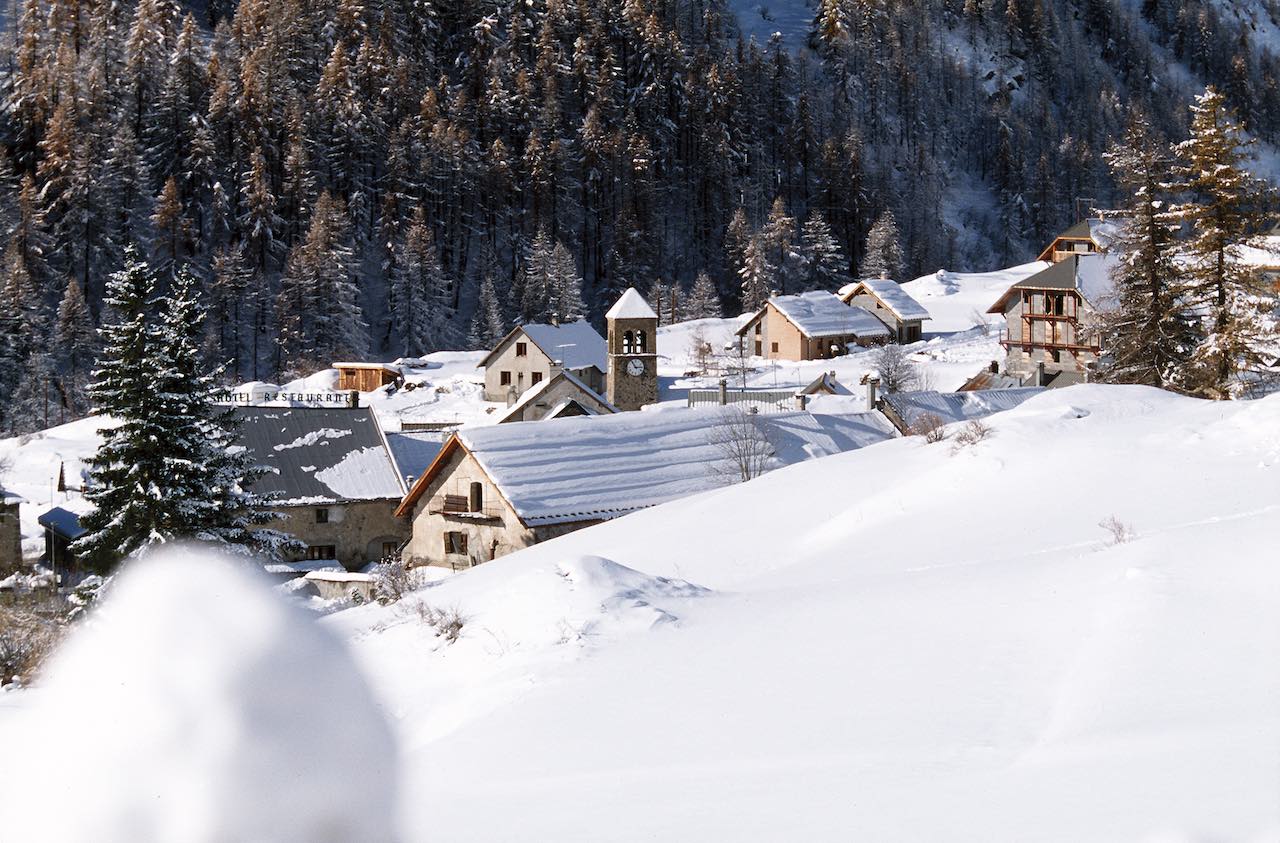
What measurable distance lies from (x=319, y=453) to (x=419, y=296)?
5616 centimetres

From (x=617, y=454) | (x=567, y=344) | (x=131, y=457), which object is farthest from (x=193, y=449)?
(x=567, y=344)

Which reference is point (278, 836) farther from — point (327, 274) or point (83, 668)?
point (327, 274)

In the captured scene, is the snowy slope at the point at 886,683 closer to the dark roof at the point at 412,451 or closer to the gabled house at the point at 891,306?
the dark roof at the point at 412,451

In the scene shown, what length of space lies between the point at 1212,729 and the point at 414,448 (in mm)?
38689

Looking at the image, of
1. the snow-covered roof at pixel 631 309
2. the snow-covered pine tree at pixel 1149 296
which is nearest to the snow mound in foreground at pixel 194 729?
the snow-covered pine tree at pixel 1149 296

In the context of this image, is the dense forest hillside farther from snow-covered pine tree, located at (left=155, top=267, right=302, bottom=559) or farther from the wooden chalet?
snow-covered pine tree, located at (left=155, top=267, right=302, bottom=559)

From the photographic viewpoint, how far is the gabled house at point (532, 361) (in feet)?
235

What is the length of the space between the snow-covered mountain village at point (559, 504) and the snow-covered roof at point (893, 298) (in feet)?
1.73

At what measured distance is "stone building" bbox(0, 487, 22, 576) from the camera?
43125 mm

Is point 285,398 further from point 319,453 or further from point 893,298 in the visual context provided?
point 893,298

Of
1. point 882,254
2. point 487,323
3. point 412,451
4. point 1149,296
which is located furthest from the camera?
point 882,254

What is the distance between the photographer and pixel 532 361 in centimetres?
7200

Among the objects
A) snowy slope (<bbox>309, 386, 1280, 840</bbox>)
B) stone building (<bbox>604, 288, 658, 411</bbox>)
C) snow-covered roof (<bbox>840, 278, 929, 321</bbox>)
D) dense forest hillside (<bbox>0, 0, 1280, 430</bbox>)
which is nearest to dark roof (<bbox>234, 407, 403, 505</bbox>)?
stone building (<bbox>604, 288, 658, 411</bbox>)

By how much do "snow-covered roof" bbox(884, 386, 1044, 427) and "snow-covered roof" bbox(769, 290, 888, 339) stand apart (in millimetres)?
37987
